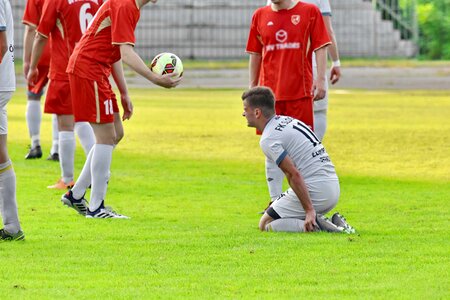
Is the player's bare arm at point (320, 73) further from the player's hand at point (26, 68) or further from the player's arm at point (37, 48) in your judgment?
the player's hand at point (26, 68)

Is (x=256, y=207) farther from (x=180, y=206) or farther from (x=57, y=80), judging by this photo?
(x=57, y=80)

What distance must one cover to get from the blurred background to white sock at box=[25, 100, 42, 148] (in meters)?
25.5

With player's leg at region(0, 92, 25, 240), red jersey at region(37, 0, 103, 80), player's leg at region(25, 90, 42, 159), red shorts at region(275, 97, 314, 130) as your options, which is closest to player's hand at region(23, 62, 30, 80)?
red jersey at region(37, 0, 103, 80)

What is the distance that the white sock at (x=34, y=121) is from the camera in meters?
16.7

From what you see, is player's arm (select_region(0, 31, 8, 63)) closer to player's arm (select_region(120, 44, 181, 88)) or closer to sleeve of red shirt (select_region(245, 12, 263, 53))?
player's arm (select_region(120, 44, 181, 88))

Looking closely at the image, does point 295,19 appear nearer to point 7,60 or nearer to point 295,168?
point 295,168

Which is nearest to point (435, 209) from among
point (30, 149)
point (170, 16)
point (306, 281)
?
point (306, 281)

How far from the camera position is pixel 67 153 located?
13227 mm

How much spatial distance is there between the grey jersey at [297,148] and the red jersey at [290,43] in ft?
4.49

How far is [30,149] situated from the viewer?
16.8 metres

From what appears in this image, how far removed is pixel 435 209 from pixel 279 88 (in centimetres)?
169

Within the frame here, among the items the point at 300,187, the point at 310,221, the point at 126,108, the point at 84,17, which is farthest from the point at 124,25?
the point at 84,17

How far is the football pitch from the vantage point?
24.6 feet

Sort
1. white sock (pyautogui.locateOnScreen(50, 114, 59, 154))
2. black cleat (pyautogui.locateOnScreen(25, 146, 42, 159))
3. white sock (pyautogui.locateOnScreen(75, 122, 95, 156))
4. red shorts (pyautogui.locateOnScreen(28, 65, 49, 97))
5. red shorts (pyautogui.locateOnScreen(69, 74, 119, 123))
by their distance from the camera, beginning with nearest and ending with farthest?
red shorts (pyautogui.locateOnScreen(69, 74, 119, 123)) < white sock (pyautogui.locateOnScreen(75, 122, 95, 156)) < white sock (pyautogui.locateOnScreen(50, 114, 59, 154)) < red shorts (pyautogui.locateOnScreen(28, 65, 49, 97)) < black cleat (pyautogui.locateOnScreen(25, 146, 42, 159))
